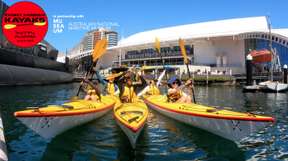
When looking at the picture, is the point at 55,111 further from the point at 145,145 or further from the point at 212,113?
the point at 212,113

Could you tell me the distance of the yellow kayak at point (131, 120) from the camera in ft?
24.2

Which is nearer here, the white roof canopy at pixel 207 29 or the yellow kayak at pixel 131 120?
the yellow kayak at pixel 131 120

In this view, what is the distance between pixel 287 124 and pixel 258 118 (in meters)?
5.58

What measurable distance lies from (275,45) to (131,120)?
62816 mm

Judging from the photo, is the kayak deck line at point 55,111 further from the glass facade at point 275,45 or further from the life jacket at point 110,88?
the glass facade at point 275,45

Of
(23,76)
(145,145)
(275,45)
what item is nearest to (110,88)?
(145,145)

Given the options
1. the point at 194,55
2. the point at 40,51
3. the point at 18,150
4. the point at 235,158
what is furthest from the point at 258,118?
the point at 194,55

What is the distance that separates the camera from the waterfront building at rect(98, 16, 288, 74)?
63.9 m

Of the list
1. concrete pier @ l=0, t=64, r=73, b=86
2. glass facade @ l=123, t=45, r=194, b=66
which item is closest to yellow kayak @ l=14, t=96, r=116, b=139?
concrete pier @ l=0, t=64, r=73, b=86

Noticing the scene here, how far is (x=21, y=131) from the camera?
10.1 metres

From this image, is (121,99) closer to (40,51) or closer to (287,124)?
(287,124)

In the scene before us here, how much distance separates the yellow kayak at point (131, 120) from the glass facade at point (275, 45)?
58.4 meters

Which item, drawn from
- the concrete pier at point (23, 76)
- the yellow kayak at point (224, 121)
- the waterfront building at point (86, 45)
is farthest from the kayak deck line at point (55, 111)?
the waterfront building at point (86, 45)

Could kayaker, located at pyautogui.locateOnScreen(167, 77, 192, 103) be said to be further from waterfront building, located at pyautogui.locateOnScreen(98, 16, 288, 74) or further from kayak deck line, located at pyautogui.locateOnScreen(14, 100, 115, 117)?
waterfront building, located at pyautogui.locateOnScreen(98, 16, 288, 74)
